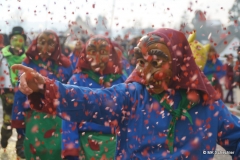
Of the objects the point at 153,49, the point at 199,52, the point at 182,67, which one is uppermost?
the point at 153,49

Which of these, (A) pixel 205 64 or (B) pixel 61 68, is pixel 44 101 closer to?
(B) pixel 61 68

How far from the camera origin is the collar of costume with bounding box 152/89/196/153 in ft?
9.79

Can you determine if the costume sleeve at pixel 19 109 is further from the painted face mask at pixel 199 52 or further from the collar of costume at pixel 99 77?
the painted face mask at pixel 199 52

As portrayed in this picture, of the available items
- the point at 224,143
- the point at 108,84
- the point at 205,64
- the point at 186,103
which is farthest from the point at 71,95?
the point at 205,64

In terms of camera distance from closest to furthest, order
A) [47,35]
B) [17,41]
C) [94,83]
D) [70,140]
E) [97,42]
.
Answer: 1. [70,140]
2. [94,83]
3. [97,42]
4. [47,35]
5. [17,41]

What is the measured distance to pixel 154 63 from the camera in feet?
9.93

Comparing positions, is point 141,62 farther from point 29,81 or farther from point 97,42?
point 97,42

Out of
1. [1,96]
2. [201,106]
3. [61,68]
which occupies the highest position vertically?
[201,106]

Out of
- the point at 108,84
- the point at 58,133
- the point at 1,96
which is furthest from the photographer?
the point at 1,96

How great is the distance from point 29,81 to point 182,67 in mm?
1088

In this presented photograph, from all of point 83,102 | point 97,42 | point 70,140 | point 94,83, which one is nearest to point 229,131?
point 83,102

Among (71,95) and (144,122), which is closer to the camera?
(71,95)

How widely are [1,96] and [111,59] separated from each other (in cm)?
294

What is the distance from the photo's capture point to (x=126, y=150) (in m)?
3.04
